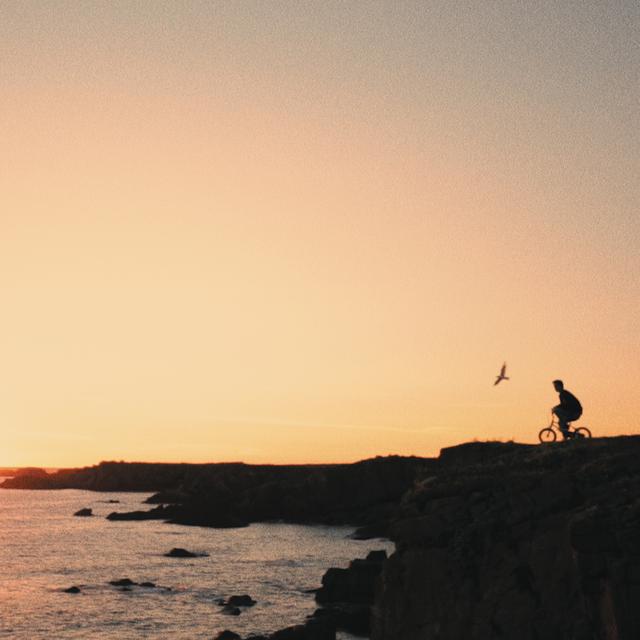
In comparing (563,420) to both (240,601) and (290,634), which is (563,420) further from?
(240,601)

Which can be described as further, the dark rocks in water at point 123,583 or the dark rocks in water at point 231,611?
the dark rocks in water at point 123,583

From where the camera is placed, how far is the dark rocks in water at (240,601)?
58.7 m

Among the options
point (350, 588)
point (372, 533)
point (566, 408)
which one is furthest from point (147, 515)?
point (566, 408)

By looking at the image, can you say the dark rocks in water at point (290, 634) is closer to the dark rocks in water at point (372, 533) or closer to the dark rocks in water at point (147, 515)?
the dark rocks in water at point (372, 533)

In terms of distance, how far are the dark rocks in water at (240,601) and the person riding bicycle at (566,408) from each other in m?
35.1

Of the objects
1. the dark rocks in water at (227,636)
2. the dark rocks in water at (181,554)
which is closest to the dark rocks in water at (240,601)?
the dark rocks in water at (227,636)

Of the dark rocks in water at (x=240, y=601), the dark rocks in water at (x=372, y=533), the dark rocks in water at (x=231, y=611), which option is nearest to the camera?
the dark rocks in water at (x=231, y=611)

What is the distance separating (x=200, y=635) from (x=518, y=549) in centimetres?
3142

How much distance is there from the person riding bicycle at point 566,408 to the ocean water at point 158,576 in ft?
73.4

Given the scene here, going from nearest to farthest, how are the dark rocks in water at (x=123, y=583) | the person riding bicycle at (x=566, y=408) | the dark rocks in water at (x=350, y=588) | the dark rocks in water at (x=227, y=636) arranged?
1. the person riding bicycle at (x=566, y=408)
2. the dark rocks in water at (x=227, y=636)
3. the dark rocks in water at (x=350, y=588)
4. the dark rocks in water at (x=123, y=583)

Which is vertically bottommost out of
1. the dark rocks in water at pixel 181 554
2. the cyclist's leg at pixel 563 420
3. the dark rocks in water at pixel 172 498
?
the dark rocks in water at pixel 181 554

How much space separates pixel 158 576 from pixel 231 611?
20806mm

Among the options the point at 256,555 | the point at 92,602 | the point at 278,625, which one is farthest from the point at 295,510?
the point at 278,625

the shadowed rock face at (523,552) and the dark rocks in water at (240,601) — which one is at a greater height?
the shadowed rock face at (523,552)
